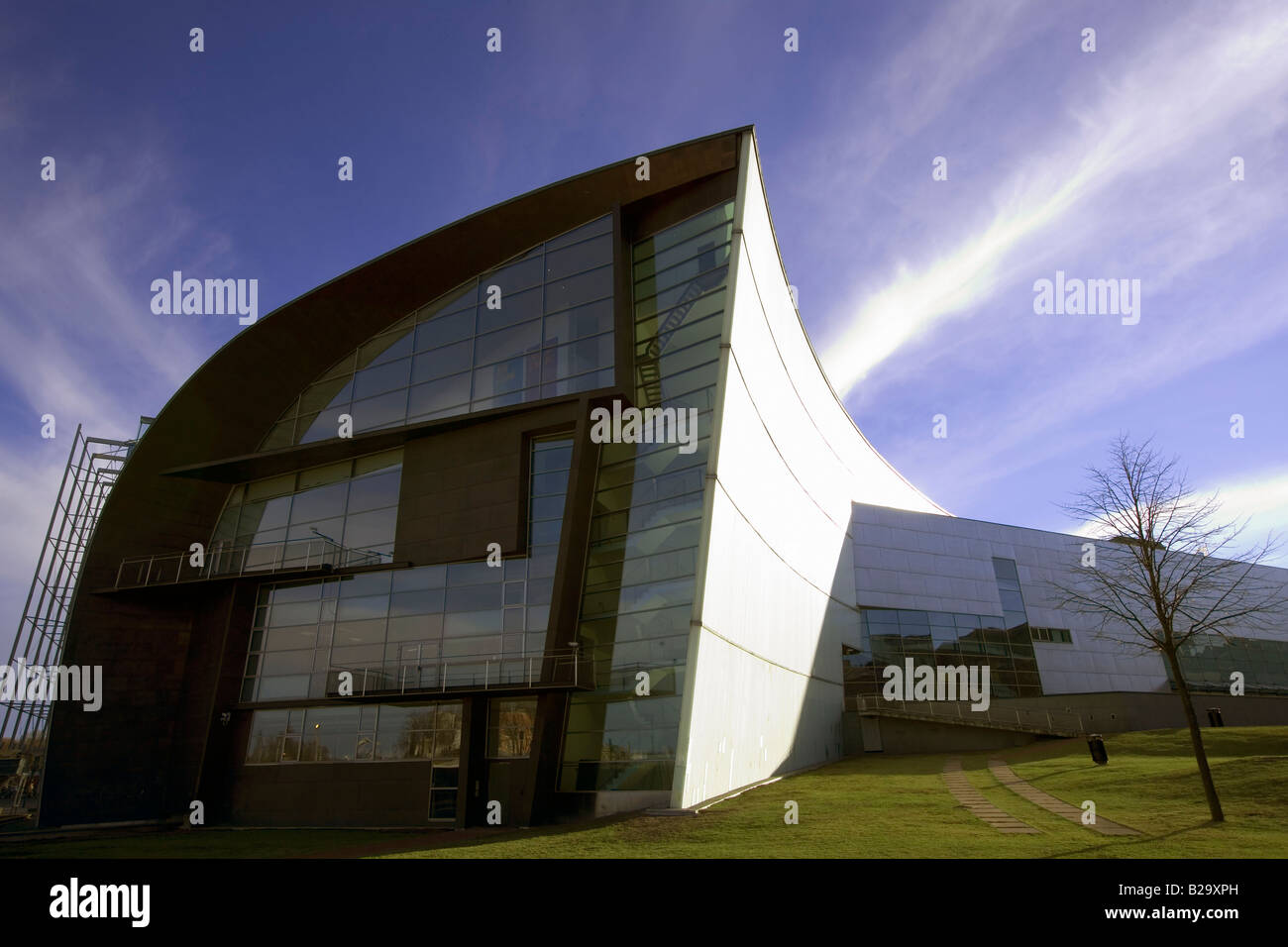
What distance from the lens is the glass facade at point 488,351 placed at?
23.8 meters

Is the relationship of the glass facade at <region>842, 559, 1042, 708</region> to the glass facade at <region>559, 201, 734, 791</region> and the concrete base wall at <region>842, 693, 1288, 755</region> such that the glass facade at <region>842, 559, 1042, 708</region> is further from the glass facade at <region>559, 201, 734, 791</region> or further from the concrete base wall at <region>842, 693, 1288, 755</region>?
the glass facade at <region>559, 201, 734, 791</region>

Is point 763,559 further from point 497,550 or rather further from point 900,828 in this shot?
point 900,828

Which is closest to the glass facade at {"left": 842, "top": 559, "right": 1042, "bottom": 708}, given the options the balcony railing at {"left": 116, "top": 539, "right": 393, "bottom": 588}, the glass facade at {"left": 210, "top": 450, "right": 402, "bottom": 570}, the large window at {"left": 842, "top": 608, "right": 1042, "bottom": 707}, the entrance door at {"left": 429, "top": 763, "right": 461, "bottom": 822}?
the large window at {"left": 842, "top": 608, "right": 1042, "bottom": 707}

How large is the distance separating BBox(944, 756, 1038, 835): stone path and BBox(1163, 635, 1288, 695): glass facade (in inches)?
1070

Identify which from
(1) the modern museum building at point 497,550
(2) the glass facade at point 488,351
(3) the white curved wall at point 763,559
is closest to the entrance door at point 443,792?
(1) the modern museum building at point 497,550

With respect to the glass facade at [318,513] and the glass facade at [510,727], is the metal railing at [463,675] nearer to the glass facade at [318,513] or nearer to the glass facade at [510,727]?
the glass facade at [510,727]

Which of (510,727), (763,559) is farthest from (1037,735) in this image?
(510,727)

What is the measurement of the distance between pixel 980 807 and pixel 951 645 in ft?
73.6

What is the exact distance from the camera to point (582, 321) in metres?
23.8

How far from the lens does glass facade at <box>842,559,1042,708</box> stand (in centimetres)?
3538

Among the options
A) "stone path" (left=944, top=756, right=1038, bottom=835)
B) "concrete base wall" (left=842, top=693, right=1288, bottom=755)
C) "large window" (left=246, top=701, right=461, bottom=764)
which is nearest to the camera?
"stone path" (left=944, top=756, right=1038, bottom=835)

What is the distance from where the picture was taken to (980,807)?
→ 1588cm

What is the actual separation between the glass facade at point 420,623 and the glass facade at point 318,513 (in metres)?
1.15

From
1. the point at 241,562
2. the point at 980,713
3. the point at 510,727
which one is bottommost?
the point at 980,713
